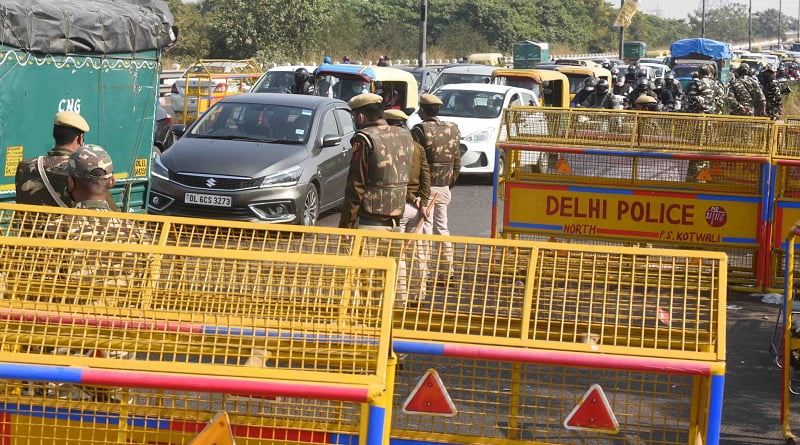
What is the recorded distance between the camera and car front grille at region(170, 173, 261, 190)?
12219 mm

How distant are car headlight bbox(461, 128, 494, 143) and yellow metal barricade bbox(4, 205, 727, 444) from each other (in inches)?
482

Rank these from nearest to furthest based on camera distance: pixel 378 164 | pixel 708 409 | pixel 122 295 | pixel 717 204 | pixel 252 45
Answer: pixel 708 409, pixel 122 295, pixel 378 164, pixel 717 204, pixel 252 45

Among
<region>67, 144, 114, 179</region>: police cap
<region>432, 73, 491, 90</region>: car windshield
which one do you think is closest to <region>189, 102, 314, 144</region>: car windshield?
<region>67, 144, 114, 179</region>: police cap

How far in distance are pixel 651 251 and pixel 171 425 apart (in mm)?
2057

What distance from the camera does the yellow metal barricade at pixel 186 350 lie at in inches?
132

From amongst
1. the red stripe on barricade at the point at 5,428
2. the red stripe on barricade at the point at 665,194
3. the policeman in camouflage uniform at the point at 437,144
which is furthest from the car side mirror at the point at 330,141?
the red stripe on barricade at the point at 5,428

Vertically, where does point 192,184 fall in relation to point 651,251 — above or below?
below

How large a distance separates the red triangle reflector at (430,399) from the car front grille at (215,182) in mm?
7872

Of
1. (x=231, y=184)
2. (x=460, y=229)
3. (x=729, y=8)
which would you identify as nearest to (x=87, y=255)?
(x=231, y=184)

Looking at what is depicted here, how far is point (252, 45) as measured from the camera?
51906 mm

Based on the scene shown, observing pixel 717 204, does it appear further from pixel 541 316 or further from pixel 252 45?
pixel 252 45

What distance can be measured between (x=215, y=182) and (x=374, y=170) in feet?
16.0

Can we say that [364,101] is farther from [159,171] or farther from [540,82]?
[540,82]

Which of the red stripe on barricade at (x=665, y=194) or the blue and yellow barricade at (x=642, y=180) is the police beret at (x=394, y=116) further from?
the red stripe on barricade at (x=665, y=194)
